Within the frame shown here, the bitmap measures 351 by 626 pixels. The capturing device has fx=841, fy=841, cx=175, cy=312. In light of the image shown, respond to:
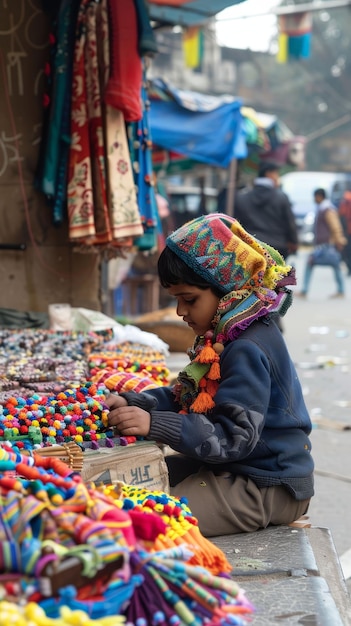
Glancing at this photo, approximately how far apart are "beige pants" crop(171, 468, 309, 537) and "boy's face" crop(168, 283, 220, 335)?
1.81 feet

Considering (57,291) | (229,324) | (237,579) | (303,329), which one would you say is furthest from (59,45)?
(303,329)

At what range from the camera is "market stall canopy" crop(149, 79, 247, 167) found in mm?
9969

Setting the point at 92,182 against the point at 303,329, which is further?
the point at 303,329

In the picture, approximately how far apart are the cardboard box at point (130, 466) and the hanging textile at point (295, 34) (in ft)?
39.4

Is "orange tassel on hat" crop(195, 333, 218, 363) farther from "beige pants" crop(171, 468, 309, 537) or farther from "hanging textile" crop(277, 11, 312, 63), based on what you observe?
"hanging textile" crop(277, 11, 312, 63)

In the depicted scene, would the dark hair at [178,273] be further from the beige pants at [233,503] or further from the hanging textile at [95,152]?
the hanging textile at [95,152]

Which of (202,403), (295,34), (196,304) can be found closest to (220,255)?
(196,304)

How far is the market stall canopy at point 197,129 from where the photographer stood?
32.7 ft

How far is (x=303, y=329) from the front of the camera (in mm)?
11336

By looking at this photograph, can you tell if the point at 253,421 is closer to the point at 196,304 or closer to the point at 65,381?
the point at 196,304

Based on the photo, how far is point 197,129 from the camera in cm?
1000

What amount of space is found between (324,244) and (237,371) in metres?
13.0

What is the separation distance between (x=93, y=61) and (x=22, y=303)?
173 centimetres

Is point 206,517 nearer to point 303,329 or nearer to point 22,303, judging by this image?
point 22,303
